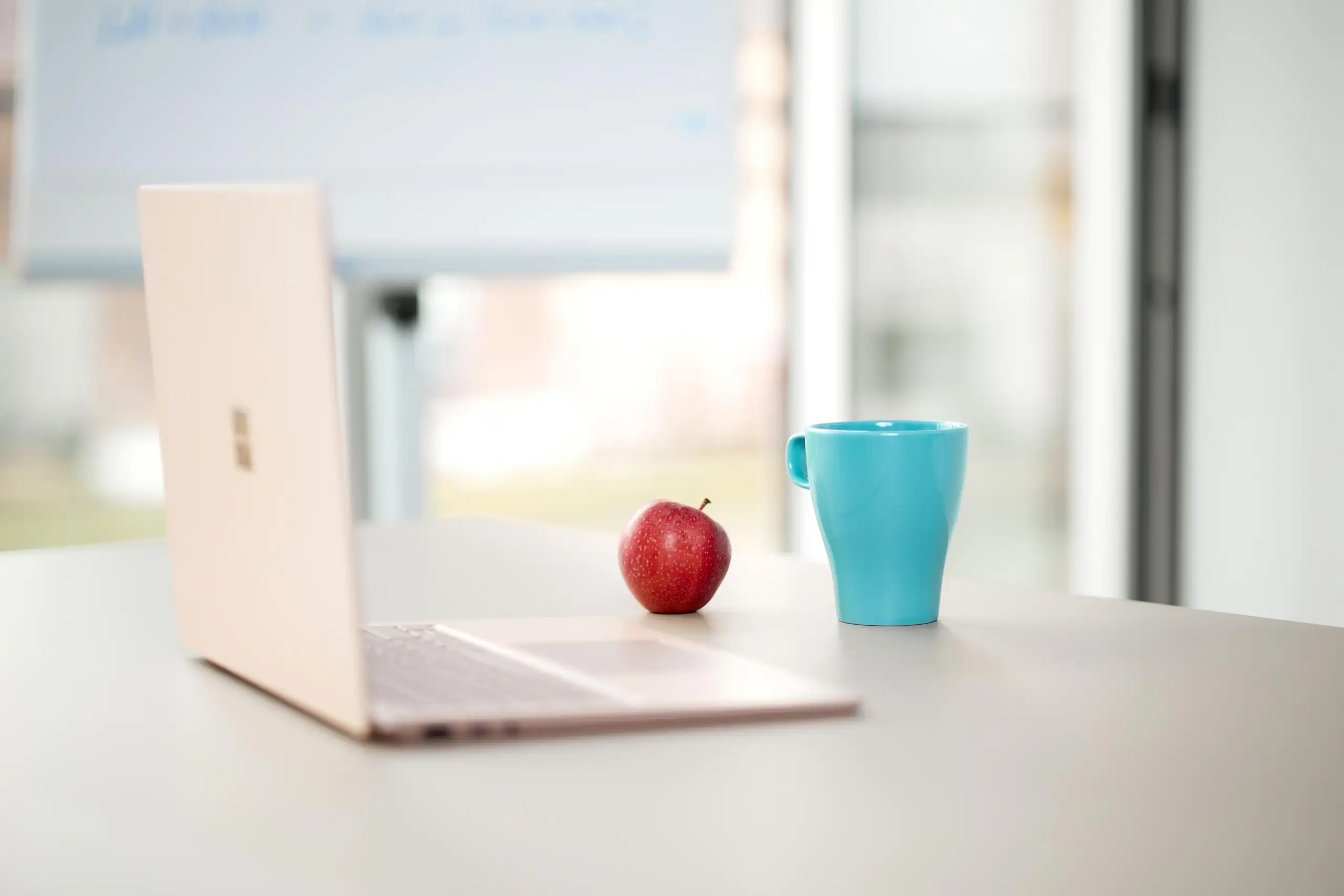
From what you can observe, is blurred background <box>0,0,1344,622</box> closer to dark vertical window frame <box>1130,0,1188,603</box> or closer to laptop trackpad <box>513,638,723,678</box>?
dark vertical window frame <box>1130,0,1188,603</box>

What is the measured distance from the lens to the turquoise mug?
0.84 meters

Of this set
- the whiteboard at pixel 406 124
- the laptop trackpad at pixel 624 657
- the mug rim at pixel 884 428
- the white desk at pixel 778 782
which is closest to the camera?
the white desk at pixel 778 782

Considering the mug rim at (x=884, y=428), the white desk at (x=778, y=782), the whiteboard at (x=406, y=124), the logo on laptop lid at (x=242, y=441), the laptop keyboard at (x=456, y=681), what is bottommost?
the white desk at (x=778, y=782)

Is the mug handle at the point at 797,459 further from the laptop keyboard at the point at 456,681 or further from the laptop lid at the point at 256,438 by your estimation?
the laptop lid at the point at 256,438

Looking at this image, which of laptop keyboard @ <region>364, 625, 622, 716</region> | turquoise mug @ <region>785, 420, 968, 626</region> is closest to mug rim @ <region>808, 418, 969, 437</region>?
turquoise mug @ <region>785, 420, 968, 626</region>

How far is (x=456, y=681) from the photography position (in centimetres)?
70

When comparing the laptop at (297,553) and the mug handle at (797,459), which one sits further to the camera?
the mug handle at (797,459)

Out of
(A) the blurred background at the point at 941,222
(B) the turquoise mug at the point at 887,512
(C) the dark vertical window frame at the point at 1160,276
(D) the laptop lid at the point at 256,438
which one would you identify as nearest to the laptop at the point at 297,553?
(D) the laptop lid at the point at 256,438

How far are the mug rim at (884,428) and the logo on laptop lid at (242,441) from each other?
309mm

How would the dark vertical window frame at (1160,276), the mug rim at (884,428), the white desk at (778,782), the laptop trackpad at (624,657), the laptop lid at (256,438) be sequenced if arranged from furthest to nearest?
the dark vertical window frame at (1160,276)
the mug rim at (884,428)
the laptop trackpad at (624,657)
the laptop lid at (256,438)
the white desk at (778,782)

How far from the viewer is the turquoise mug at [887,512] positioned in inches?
33.0

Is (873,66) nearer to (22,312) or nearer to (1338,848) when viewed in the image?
(22,312)

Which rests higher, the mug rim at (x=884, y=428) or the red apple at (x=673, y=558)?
the mug rim at (x=884, y=428)

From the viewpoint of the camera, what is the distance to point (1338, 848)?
491mm
